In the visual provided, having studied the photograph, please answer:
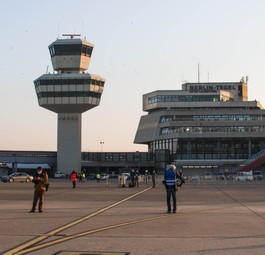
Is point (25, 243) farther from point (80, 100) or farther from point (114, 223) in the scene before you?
point (80, 100)

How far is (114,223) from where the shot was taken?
1455 centimetres

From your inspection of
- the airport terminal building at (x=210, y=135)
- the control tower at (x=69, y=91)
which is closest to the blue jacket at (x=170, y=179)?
the control tower at (x=69, y=91)

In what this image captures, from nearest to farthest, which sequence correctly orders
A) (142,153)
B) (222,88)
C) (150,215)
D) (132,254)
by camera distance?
(132,254) → (150,215) → (142,153) → (222,88)

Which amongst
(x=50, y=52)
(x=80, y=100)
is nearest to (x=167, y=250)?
(x=80, y=100)

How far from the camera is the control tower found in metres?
104

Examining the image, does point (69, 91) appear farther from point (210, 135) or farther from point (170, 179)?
point (170, 179)

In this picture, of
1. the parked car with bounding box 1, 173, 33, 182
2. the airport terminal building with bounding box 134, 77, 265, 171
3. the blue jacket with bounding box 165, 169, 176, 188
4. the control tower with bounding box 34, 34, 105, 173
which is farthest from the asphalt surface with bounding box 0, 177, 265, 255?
the airport terminal building with bounding box 134, 77, 265, 171

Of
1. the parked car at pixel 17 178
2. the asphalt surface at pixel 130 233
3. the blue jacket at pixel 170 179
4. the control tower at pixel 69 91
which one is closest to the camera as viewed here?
the asphalt surface at pixel 130 233

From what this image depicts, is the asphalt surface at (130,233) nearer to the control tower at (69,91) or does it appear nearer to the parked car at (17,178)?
the parked car at (17,178)

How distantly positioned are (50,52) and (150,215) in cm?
9478

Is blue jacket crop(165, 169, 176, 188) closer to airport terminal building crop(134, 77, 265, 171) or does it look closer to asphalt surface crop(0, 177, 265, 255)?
asphalt surface crop(0, 177, 265, 255)

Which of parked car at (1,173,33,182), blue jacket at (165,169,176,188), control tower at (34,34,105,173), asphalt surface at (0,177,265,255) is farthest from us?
control tower at (34,34,105,173)

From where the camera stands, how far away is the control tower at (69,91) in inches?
4082

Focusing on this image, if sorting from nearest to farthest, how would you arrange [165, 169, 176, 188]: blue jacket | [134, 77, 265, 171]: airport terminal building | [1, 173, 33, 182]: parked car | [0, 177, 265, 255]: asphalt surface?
[0, 177, 265, 255]: asphalt surface, [165, 169, 176, 188]: blue jacket, [1, 173, 33, 182]: parked car, [134, 77, 265, 171]: airport terminal building
